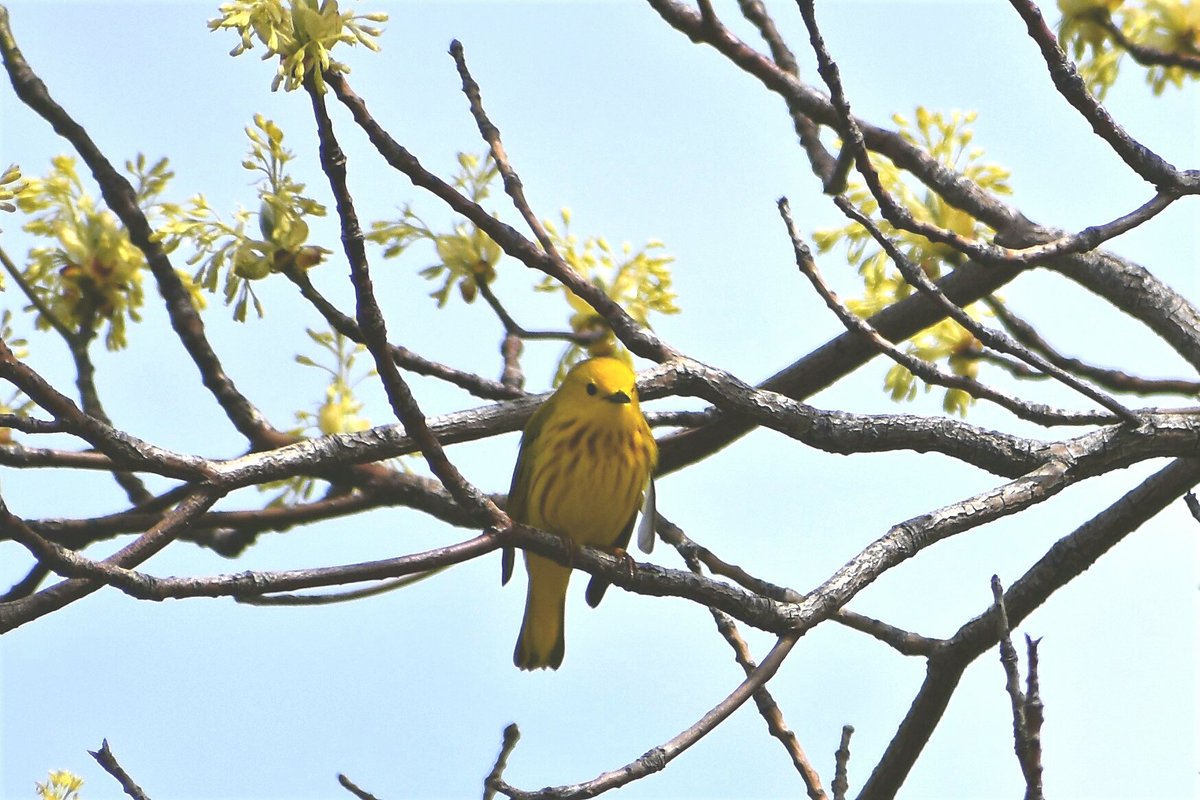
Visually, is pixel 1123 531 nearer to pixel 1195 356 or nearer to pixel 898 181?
pixel 1195 356

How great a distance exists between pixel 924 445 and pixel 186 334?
248 centimetres

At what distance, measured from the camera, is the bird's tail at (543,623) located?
614 cm

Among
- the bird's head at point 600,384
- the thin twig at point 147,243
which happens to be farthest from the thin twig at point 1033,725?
the thin twig at point 147,243

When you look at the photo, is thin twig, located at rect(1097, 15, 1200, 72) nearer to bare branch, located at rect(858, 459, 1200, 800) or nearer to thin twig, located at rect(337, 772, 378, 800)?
bare branch, located at rect(858, 459, 1200, 800)

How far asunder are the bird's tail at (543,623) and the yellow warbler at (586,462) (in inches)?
24.3

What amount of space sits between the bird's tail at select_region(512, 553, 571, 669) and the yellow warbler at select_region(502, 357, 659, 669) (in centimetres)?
62

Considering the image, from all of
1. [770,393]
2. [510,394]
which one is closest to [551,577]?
[510,394]

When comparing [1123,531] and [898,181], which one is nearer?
[1123,531]

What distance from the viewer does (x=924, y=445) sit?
404 centimetres

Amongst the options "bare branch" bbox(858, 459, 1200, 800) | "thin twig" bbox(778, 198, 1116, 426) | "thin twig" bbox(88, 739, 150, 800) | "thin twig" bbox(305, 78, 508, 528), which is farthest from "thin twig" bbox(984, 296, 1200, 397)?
"thin twig" bbox(88, 739, 150, 800)

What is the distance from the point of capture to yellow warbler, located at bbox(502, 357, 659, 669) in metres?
5.30

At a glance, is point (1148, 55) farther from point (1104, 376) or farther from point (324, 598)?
point (324, 598)

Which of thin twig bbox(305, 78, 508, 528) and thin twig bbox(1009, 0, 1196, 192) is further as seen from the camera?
thin twig bbox(1009, 0, 1196, 192)

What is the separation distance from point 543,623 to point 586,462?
114 cm
